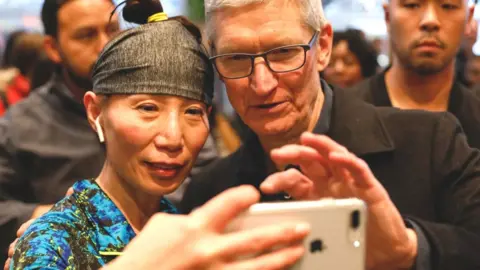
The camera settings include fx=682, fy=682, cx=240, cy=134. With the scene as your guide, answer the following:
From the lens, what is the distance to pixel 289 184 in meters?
1.10

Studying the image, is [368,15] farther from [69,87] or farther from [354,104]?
[354,104]

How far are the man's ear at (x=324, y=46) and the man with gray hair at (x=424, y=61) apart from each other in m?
0.37

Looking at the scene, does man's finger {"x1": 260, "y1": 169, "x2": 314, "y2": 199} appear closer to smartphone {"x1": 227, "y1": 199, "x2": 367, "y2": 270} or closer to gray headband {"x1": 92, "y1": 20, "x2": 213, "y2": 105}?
smartphone {"x1": 227, "y1": 199, "x2": 367, "y2": 270}

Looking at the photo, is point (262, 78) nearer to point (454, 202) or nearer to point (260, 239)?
point (454, 202)

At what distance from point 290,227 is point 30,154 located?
1.62m

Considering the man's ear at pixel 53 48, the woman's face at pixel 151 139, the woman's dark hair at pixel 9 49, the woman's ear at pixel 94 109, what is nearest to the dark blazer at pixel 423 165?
the woman's face at pixel 151 139

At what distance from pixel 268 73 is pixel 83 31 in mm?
1004

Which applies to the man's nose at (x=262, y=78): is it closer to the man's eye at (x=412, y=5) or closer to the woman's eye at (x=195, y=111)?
the woman's eye at (x=195, y=111)

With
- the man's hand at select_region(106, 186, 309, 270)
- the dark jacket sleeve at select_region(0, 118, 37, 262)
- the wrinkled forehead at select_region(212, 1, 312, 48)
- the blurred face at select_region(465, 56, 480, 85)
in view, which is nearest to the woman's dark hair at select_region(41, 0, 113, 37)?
the dark jacket sleeve at select_region(0, 118, 37, 262)

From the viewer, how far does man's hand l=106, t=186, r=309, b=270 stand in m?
0.83

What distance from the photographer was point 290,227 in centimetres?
90

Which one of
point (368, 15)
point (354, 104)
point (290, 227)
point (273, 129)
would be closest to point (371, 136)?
point (354, 104)

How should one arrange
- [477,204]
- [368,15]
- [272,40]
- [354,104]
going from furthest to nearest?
[368,15]
[354,104]
[272,40]
[477,204]

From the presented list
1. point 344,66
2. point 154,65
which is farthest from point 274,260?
point 344,66
